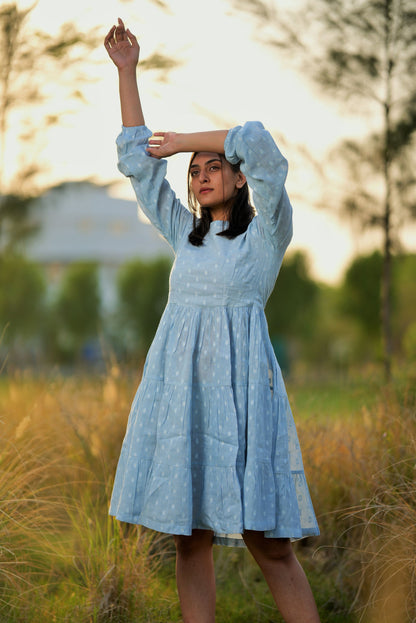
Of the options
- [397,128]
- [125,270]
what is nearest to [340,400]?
[397,128]

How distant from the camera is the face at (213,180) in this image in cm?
224

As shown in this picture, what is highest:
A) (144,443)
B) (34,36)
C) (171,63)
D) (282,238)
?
(34,36)

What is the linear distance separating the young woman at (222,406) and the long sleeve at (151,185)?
0.21 feet

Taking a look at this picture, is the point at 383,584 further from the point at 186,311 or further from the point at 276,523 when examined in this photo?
the point at 186,311

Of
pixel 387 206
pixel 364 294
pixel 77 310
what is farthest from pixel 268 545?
pixel 77 310

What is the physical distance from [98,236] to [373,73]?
1603 cm

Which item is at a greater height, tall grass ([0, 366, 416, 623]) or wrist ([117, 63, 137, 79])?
wrist ([117, 63, 137, 79])

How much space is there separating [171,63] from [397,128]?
2973 millimetres

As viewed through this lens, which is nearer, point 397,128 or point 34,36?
point 34,36

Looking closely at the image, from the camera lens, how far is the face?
2.24 metres

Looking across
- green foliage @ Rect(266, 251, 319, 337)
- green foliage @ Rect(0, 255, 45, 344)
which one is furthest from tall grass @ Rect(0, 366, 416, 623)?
green foliage @ Rect(266, 251, 319, 337)

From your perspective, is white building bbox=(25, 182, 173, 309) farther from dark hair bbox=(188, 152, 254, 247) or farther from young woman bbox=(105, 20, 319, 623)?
young woman bbox=(105, 20, 319, 623)

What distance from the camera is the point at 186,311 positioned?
219 centimetres

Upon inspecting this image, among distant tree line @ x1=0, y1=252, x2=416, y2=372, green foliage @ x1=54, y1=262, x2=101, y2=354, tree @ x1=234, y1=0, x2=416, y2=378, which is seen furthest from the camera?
green foliage @ x1=54, y1=262, x2=101, y2=354
